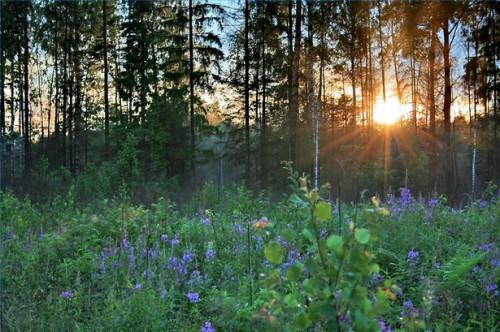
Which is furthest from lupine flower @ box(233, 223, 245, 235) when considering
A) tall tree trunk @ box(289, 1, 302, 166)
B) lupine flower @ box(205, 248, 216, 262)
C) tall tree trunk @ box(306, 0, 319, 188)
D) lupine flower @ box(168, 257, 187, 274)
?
tall tree trunk @ box(306, 0, 319, 188)

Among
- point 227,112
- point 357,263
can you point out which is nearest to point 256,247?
point 357,263

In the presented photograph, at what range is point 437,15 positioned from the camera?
1722 cm

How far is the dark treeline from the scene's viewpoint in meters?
19.5

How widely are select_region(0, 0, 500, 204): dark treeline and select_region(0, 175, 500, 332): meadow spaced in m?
11.5

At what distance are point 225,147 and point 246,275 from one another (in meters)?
19.8

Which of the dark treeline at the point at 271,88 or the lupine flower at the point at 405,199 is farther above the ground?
the dark treeline at the point at 271,88

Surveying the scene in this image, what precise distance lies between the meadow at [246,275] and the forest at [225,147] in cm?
3

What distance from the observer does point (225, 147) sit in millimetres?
23812

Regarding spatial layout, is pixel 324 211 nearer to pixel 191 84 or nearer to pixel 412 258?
pixel 412 258

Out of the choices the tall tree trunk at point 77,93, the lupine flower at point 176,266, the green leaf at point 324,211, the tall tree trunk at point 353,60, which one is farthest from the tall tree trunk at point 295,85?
the green leaf at point 324,211

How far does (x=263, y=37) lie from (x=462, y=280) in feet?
65.2

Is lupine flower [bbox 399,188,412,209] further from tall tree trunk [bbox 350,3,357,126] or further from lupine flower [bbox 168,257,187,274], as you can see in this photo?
tall tree trunk [bbox 350,3,357,126]

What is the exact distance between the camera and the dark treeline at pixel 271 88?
19.5 meters

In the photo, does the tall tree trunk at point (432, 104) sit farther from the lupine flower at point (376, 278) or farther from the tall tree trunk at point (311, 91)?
the lupine flower at point (376, 278)
